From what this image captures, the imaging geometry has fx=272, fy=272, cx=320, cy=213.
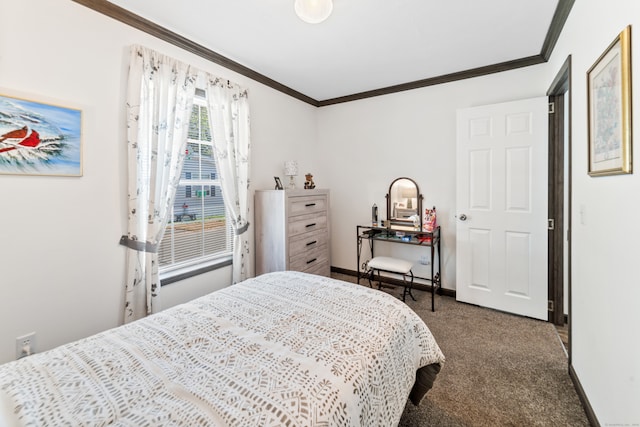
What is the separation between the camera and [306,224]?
127 inches

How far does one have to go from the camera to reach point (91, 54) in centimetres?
184

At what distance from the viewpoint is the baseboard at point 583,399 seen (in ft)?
4.78

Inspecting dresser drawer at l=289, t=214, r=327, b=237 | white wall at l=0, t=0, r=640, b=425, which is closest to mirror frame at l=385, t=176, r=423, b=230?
dresser drawer at l=289, t=214, r=327, b=237

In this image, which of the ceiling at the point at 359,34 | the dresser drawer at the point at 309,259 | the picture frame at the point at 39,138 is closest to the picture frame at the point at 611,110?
the ceiling at the point at 359,34

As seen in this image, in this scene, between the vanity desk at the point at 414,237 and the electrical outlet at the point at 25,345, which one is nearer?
the electrical outlet at the point at 25,345

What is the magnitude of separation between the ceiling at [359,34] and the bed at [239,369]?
2064 mm

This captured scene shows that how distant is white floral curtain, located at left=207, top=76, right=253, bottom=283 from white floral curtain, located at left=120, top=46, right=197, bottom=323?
35 cm

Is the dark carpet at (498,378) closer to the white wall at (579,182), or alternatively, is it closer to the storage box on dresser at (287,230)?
the white wall at (579,182)

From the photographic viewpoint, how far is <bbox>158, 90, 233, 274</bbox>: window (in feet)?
8.04

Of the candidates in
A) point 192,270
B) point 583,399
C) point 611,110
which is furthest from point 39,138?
point 583,399

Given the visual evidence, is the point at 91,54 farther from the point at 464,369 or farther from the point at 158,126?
the point at 464,369

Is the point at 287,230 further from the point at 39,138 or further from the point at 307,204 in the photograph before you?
the point at 39,138

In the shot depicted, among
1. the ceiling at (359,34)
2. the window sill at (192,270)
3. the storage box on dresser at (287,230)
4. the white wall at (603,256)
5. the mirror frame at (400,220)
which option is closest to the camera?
the white wall at (603,256)

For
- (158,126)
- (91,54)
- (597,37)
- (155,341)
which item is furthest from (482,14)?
(155,341)
